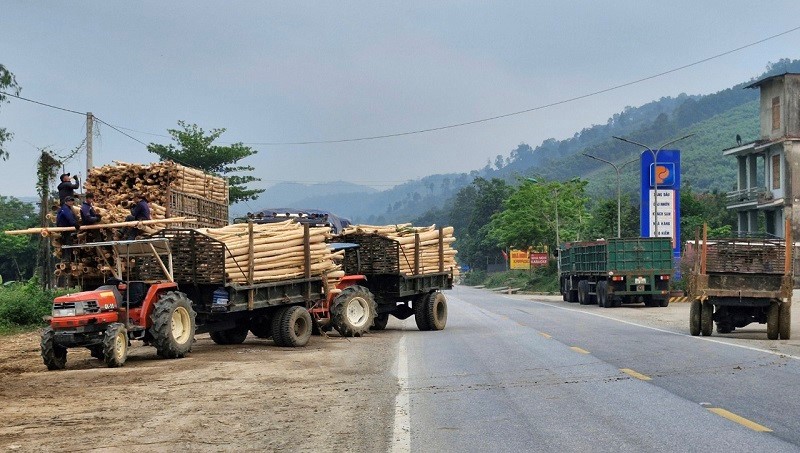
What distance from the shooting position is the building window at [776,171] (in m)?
64.5

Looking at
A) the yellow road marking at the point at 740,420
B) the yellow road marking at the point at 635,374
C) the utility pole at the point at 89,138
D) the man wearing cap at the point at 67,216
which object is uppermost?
the utility pole at the point at 89,138

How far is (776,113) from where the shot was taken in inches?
2554

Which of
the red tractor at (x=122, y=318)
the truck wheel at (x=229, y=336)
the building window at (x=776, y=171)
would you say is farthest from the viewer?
the building window at (x=776, y=171)

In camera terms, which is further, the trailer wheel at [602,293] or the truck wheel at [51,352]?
the trailer wheel at [602,293]

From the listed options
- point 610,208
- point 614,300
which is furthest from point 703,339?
point 610,208

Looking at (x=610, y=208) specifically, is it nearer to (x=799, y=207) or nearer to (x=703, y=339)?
(x=799, y=207)

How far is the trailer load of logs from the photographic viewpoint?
23.9 metres

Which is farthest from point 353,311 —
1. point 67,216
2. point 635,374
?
point 635,374

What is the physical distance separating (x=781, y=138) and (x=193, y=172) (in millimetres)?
51083

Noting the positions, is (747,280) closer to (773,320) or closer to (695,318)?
(773,320)

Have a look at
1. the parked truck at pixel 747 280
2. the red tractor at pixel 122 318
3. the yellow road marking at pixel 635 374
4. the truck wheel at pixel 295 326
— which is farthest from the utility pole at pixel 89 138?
the yellow road marking at pixel 635 374

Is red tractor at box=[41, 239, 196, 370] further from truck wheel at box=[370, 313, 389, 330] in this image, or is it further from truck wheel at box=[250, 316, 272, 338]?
truck wheel at box=[370, 313, 389, 330]

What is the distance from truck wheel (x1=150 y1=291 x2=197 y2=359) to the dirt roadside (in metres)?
0.25

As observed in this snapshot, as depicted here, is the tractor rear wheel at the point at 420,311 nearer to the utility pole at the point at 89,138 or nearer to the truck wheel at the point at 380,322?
the truck wheel at the point at 380,322
